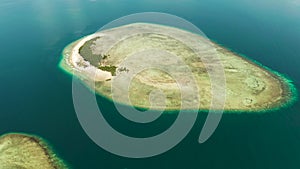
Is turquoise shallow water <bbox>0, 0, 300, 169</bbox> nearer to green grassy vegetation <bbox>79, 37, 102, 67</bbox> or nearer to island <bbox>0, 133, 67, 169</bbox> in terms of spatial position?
island <bbox>0, 133, 67, 169</bbox>

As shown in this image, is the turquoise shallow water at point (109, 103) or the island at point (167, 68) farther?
the island at point (167, 68)

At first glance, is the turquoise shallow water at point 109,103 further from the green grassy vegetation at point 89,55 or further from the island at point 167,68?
the green grassy vegetation at point 89,55

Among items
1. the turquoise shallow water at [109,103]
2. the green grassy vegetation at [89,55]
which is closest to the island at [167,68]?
the green grassy vegetation at [89,55]

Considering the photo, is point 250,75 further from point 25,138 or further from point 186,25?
point 25,138

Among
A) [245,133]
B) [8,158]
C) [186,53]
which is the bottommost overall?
[8,158]

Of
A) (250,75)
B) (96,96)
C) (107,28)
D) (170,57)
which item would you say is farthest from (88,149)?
(107,28)

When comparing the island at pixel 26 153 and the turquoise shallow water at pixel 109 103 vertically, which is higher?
the turquoise shallow water at pixel 109 103

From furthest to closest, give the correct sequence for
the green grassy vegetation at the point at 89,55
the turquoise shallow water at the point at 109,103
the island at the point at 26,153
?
the green grassy vegetation at the point at 89,55 < the turquoise shallow water at the point at 109,103 < the island at the point at 26,153
